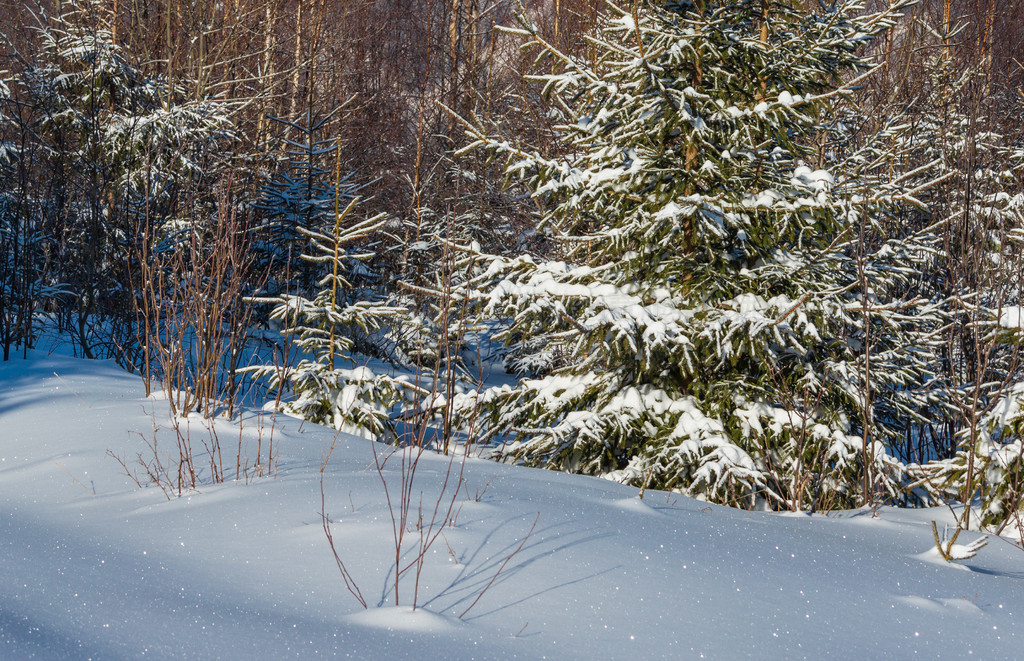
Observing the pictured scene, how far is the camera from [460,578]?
8.25ft

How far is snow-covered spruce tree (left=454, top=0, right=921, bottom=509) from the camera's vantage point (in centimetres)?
521

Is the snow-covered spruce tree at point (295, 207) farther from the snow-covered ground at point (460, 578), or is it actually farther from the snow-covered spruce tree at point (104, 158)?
the snow-covered ground at point (460, 578)

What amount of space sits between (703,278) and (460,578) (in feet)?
12.2

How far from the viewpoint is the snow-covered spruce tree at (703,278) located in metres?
5.21

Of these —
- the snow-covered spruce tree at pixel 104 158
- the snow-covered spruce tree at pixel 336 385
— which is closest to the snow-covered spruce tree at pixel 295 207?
the snow-covered spruce tree at pixel 104 158

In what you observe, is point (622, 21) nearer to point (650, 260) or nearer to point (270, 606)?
point (650, 260)

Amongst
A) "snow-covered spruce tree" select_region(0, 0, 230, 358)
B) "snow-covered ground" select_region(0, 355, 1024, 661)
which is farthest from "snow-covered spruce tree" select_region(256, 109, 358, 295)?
"snow-covered ground" select_region(0, 355, 1024, 661)

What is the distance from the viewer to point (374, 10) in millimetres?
24906

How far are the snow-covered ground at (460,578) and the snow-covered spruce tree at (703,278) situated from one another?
138 cm

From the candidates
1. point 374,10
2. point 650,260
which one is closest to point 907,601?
point 650,260

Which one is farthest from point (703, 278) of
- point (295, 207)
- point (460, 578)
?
point (295, 207)

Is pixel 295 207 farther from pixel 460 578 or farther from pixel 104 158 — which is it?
pixel 460 578

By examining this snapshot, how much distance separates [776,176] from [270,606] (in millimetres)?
4902

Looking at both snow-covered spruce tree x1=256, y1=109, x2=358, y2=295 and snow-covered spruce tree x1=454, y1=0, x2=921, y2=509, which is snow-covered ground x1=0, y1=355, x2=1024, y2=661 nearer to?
snow-covered spruce tree x1=454, y1=0, x2=921, y2=509
